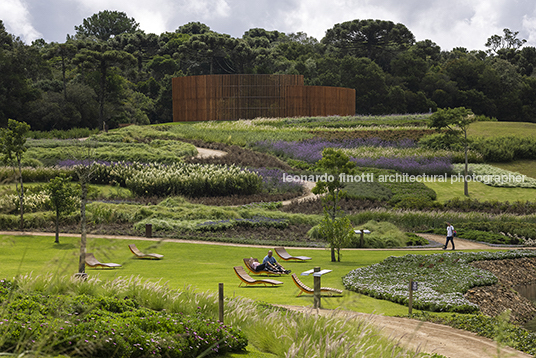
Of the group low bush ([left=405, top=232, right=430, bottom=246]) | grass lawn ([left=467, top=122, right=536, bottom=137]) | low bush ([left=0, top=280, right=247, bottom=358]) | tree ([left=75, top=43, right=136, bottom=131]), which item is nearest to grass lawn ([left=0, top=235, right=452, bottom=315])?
low bush ([left=405, top=232, right=430, bottom=246])

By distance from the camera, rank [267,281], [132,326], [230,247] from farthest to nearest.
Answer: [230,247] < [267,281] < [132,326]

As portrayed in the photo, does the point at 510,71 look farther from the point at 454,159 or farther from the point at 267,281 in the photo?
the point at 267,281

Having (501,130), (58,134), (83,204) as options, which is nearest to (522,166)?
(501,130)

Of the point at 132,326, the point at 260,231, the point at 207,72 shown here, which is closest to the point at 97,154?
the point at 260,231

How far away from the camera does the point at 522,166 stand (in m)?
32.7

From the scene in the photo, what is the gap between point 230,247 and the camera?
661 inches

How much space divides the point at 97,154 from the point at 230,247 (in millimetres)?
14797

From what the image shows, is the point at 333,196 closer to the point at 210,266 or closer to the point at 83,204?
the point at 210,266

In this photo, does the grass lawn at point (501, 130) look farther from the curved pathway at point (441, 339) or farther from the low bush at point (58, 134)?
the curved pathway at point (441, 339)

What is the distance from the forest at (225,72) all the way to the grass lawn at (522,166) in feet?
85.4

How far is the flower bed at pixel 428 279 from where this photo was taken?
11.1 m

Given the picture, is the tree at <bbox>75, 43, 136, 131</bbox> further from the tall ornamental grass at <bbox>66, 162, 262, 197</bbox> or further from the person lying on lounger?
the person lying on lounger

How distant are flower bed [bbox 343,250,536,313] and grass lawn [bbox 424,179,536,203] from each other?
1095 centimetres

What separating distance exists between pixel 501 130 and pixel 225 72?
3463 cm
